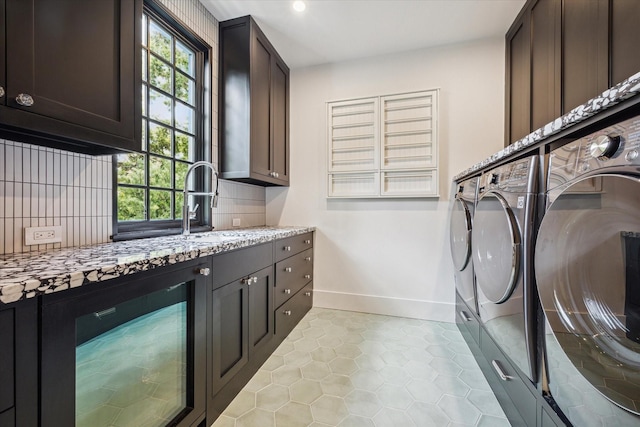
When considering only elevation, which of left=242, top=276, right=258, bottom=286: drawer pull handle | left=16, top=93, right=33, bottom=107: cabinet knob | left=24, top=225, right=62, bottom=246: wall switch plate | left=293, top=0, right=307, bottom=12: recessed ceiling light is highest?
left=293, top=0, right=307, bottom=12: recessed ceiling light

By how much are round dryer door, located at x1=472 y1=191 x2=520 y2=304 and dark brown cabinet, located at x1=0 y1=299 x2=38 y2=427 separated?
152 centimetres

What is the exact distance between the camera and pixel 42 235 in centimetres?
114

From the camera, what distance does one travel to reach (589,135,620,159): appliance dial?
67 cm

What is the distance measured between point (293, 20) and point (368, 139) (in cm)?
122

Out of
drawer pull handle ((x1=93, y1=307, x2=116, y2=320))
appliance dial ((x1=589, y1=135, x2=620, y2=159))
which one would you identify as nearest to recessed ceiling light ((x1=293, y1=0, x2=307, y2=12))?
appliance dial ((x1=589, y1=135, x2=620, y2=159))

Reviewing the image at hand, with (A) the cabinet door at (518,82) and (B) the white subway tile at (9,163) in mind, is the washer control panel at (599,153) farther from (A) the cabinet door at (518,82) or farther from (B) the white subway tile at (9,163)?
(B) the white subway tile at (9,163)

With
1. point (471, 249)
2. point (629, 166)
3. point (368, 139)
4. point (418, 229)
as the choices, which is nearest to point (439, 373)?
point (471, 249)

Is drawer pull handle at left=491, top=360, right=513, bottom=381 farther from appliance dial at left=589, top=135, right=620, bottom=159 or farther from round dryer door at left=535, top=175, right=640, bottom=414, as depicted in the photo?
appliance dial at left=589, top=135, right=620, bottom=159

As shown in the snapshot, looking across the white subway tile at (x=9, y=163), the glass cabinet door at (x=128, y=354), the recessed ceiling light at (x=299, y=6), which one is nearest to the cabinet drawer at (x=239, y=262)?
the glass cabinet door at (x=128, y=354)

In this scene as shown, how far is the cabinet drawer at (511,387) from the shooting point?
3.60 feet

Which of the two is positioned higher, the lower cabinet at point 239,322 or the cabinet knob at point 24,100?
the cabinet knob at point 24,100

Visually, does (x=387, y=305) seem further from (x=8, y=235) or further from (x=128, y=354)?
(x=8, y=235)

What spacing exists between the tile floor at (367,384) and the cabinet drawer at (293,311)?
9cm

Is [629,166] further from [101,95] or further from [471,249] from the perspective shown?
[101,95]
